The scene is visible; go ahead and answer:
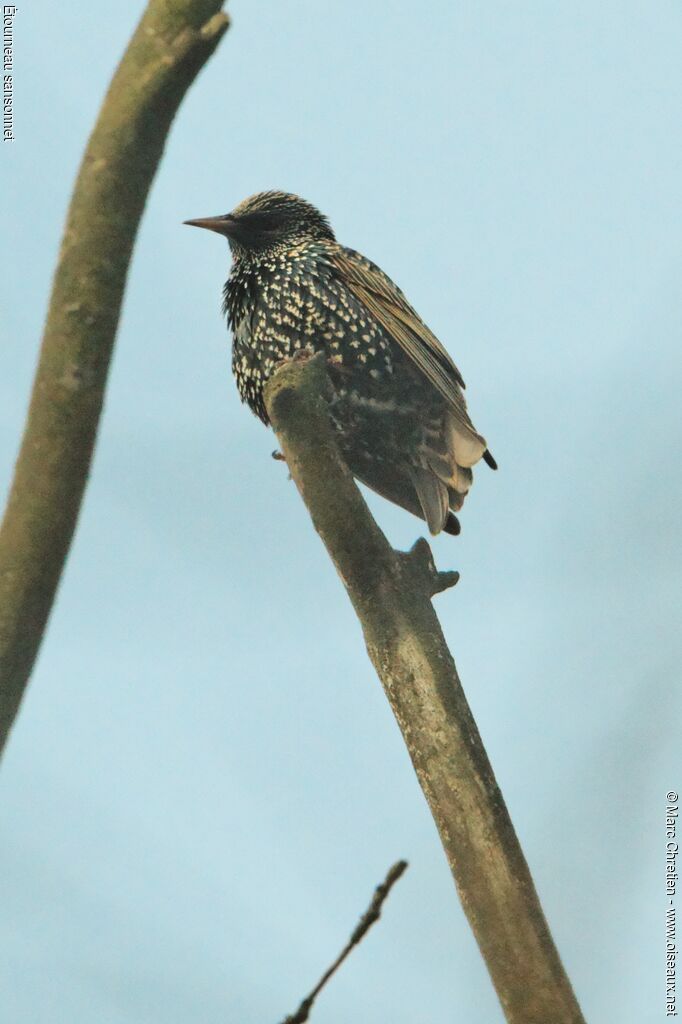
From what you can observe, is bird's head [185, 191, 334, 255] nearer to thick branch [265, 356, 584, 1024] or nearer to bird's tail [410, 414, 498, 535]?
bird's tail [410, 414, 498, 535]

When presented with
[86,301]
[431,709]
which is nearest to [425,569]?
[431,709]

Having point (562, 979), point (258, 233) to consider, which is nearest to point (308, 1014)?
point (562, 979)

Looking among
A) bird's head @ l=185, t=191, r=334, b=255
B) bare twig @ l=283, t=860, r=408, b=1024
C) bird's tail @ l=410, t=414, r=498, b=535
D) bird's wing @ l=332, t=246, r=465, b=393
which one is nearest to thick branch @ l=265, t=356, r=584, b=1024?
bare twig @ l=283, t=860, r=408, b=1024

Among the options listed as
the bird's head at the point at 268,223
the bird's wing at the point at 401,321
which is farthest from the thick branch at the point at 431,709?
the bird's head at the point at 268,223

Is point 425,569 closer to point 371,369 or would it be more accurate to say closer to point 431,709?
point 431,709

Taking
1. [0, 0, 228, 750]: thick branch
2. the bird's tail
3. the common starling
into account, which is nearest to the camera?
[0, 0, 228, 750]: thick branch

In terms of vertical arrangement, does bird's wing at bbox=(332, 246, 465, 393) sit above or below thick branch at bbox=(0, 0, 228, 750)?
above

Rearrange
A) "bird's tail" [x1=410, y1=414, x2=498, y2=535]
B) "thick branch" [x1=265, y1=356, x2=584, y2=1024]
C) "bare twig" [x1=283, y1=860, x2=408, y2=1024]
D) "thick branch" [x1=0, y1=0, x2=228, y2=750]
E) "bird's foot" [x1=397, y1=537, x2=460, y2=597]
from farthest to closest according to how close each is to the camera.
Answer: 1. "bird's tail" [x1=410, y1=414, x2=498, y2=535]
2. "bird's foot" [x1=397, y1=537, x2=460, y2=597]
3. "thick branch" [x1=265, y1=356, x2=584, y2=1024]
4. "thick branch" [x1=0, y1=0, x2=228, y2=750]
5. "bare twig" [x1=283, y1=860, x2=408, y2=1024]
